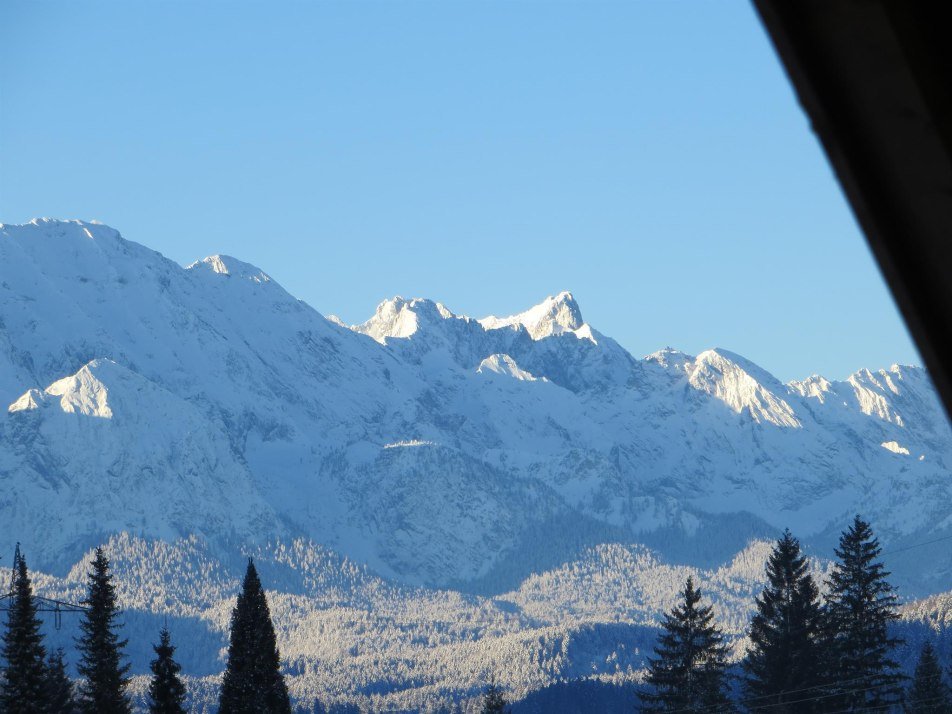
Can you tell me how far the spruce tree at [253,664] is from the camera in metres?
58.5

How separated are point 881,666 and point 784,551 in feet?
17.6

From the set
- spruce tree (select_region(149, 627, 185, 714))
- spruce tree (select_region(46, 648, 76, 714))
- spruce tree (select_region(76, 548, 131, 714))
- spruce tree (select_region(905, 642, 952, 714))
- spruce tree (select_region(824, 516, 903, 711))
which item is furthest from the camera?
spruce tree (select_region(46, 648, 76, 714))

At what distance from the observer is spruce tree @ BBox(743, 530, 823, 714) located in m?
56.1

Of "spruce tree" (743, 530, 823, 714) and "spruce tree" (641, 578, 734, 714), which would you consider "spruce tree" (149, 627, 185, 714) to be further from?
"spruce tree" (743, 530, 823, 714)

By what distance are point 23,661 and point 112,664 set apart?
858 cm

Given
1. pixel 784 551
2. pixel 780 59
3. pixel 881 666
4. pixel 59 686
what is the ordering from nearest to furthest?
pixel 780 59 → pixel 881 666 → pixel 784 551 → pixel 59 686

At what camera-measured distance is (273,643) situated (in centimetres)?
5984

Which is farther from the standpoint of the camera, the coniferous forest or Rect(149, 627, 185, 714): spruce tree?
Rect(149, 627, 185, 714): spruce tree

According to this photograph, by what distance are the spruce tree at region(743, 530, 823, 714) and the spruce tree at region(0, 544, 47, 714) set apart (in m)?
23.0

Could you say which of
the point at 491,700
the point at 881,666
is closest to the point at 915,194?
the point at 881,666

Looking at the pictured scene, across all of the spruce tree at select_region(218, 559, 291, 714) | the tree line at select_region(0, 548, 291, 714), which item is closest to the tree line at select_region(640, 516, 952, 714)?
the spruce tree at select_region(218, 559, 291, 714)

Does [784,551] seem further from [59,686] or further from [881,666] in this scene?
[59,686]

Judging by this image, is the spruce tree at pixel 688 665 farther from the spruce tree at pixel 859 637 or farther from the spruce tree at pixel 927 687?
the spruce tree at pixel 927 687

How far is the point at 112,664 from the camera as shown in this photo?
200ft
